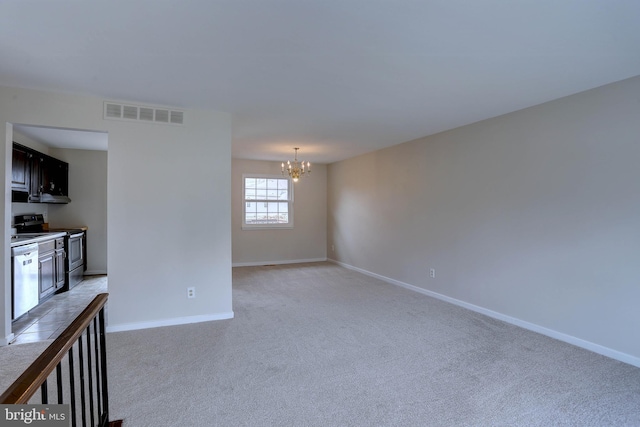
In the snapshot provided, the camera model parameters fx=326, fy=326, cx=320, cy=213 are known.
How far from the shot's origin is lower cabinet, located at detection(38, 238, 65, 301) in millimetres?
4262

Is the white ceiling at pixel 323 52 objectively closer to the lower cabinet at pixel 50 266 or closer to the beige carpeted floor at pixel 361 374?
the lower cabinet at pixel 50 266

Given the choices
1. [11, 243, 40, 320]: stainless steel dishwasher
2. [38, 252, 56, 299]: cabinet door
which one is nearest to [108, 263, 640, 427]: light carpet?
[11, 243, 40, 320]: stainless steel dishwasher

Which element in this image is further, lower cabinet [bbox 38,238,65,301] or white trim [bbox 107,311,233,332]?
lower cabinet [bbox 38,238,65,301]

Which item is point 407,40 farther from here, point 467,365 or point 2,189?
point 2,189

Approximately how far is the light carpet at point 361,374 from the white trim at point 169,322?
0.11 m

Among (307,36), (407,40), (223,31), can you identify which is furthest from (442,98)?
(223,31)

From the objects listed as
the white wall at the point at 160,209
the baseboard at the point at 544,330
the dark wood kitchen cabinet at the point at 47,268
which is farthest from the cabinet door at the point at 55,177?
the baseboard at the point at 544,330

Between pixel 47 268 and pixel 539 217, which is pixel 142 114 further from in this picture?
pixel 539 217

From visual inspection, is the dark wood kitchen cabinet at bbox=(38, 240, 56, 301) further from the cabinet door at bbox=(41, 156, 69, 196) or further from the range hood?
the cabinet door at bbox=(41, 156, 69, 196)

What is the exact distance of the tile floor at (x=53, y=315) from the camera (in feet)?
11.1

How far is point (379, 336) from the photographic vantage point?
334cm

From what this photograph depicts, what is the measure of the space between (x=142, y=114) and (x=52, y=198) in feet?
10.5

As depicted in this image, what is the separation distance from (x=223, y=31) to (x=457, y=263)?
3.93 m

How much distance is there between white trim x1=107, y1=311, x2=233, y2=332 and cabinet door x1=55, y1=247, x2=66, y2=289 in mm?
2166
